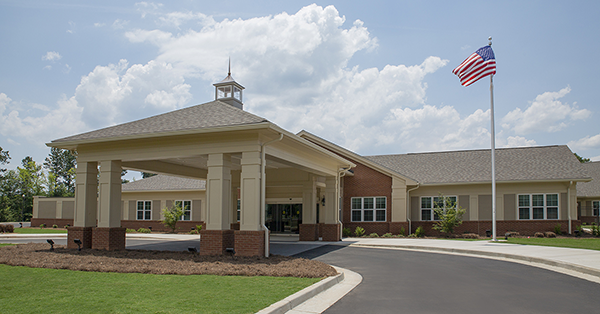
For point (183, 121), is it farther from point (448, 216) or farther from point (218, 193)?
point (448, 216)

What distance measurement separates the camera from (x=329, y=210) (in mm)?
23000

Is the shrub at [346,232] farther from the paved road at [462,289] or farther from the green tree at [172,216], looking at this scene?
the green tree at [172,216]

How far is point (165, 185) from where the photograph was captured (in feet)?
114

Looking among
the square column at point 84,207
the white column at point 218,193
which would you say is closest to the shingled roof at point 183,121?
the white column at point 218,193

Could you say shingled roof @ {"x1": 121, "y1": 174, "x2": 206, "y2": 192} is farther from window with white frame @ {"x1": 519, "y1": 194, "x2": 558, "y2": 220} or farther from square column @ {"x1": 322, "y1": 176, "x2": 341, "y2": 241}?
window with white frame @ {"x1": 519, "y1": 194, "x2": 558, "y2": 220}

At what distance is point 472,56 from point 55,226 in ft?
119

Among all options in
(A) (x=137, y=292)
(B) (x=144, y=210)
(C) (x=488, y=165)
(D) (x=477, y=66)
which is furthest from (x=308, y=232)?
(B) (x=144, y=210)

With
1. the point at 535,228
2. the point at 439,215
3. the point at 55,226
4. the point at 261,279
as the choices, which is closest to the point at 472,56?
the point at 439,215

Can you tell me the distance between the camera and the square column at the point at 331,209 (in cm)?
2289

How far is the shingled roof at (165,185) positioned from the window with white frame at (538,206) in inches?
835

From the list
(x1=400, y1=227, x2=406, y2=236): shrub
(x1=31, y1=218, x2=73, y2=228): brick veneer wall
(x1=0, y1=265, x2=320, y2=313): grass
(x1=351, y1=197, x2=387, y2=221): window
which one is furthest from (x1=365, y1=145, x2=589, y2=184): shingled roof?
(x1=31, y1=218, x2=73, y2=228): brick veneer wall

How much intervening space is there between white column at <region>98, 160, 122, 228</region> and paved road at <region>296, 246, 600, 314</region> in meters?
8.51

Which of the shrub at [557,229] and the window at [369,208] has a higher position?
the window at [369,208]

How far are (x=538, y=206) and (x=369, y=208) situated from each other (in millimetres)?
9827
